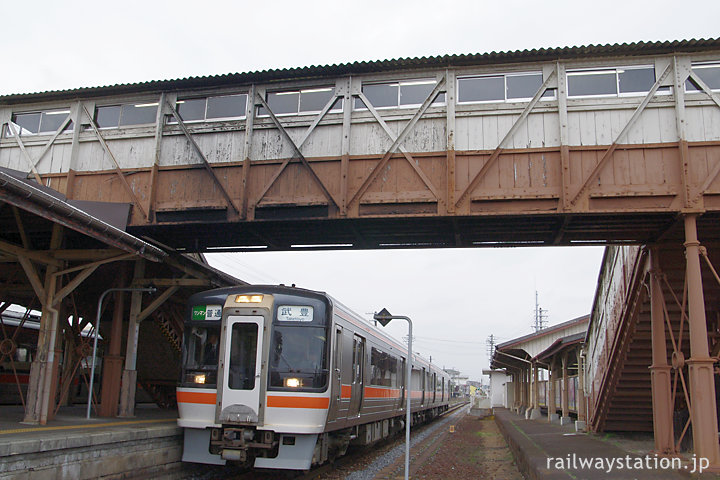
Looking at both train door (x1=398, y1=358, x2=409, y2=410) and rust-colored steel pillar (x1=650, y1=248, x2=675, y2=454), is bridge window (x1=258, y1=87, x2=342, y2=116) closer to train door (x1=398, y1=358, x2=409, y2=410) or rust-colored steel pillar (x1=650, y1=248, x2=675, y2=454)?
rust-colored steel pillar (x1=650, y1=248, x2=675, y2=454)

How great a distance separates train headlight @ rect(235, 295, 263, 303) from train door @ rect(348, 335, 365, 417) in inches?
91.4

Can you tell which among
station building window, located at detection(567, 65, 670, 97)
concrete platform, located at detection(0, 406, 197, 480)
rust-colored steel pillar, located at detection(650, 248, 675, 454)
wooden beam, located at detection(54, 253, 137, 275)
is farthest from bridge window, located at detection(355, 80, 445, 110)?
concrete platform, located at detection(0, 406, 197, 480)

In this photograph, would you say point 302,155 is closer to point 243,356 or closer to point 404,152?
point 404,152

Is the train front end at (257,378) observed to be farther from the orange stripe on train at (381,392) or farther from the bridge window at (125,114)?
the bridge window at (125,114)

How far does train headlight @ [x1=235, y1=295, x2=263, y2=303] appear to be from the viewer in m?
8.81

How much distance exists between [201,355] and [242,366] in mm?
760

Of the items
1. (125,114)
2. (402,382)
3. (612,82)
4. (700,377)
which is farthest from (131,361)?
(612,82)

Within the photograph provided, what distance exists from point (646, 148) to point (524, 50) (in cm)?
274

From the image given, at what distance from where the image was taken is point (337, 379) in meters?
9.12

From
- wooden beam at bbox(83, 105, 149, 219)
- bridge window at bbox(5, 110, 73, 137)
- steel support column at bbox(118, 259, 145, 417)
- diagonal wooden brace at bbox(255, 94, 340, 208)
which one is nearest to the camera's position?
diagonal wooden brace at bbox(255, 94, 340, 208)

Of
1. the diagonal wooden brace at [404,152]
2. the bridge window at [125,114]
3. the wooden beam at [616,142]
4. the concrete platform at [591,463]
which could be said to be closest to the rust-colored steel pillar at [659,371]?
the concrete platform at [591,463]

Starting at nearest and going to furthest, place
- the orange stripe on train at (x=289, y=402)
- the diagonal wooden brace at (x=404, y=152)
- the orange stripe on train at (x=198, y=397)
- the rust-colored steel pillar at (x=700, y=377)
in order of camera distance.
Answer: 1. the orange stripe on train at (x=289, y=402)
2. the orange stripe on train at (x=198, y=397)
3. the rust-colored steel pillar at (x=700, y=377)
4. the diagonal wooden brace at (x=404, y=152)

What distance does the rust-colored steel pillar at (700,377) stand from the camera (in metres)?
8.72

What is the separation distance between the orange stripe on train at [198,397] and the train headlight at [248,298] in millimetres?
1372
